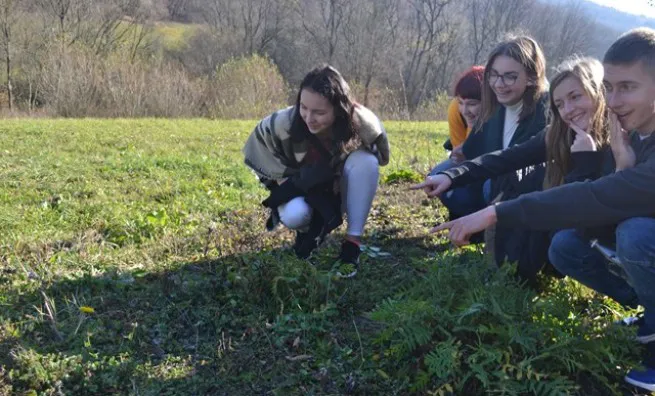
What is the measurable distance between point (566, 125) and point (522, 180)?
1.47 feet

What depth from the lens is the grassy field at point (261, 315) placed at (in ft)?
6.62

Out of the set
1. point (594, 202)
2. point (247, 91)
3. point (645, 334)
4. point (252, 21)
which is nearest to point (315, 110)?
point (594, 202)

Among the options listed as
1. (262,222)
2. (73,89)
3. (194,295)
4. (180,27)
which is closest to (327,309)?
(194,295)

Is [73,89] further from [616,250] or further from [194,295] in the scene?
[616,250]

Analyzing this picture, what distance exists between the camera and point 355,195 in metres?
3.22

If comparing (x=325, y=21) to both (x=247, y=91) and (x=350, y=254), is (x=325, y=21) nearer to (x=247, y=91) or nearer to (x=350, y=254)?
(x=247, y=91)

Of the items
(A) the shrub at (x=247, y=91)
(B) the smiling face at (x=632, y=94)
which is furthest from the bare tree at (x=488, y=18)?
(B) the smiling face at (x=632, y=94)

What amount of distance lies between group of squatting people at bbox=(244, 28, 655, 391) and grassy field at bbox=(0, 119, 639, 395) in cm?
18

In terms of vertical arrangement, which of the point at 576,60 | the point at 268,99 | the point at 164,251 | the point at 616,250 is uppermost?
the point at 576,60

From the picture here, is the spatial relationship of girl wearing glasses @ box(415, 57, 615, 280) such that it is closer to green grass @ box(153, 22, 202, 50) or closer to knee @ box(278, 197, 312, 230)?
knee @ box(278, 197, 312, 230)

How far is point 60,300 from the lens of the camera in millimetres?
2742

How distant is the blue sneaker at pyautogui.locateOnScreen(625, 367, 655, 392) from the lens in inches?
77.4

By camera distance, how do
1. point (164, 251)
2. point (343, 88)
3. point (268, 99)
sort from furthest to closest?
point (268, 99)
point (164, 251)
point (343, 88)

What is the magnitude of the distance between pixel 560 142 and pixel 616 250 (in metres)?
0.67
